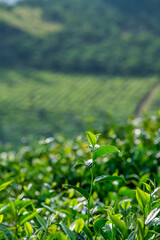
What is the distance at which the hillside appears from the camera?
25.0 metres

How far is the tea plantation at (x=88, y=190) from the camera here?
37.5 inches

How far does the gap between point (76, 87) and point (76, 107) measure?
11.0 feet

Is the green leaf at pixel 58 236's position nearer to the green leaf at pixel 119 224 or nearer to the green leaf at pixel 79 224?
the green leaf at pixel 79 224

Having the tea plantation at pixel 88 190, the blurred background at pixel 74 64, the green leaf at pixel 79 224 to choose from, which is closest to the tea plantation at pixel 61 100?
the blurred background at pixel 74 64

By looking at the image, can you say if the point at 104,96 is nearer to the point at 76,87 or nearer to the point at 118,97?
the point at 118,97

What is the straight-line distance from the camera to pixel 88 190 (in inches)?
77.6

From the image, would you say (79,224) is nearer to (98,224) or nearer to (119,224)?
(98,224)

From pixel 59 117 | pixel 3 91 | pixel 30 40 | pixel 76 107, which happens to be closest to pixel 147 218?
pixel 59 117

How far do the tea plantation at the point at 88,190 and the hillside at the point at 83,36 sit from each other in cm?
2163

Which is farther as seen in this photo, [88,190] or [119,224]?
[88,190]

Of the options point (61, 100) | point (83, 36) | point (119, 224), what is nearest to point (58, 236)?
point (119, 224)

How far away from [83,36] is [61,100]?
1238 centimetres

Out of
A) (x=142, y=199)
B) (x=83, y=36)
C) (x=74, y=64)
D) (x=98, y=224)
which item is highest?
(x=142, y=199)

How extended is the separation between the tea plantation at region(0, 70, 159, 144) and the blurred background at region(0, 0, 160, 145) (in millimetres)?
38
